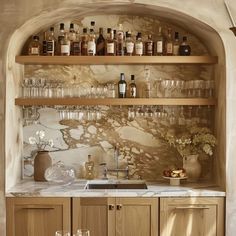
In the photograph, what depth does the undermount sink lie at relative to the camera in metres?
4.14

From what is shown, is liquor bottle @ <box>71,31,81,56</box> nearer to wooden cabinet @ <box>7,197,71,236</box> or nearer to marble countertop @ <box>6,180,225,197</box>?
marble countertop @ <box>6,180,225,197</box>

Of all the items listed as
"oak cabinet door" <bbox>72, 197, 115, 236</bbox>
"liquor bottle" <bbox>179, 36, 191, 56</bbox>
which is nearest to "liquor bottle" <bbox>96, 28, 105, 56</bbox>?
"liquor bottle" <bbox>179, 36, 191, 56</bbox>

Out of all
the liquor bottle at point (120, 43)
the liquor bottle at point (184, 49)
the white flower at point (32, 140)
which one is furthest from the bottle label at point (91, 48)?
the white flower at point (32, 140)

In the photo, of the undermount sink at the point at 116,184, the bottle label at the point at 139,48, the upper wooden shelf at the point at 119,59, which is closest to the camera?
the upper wooden shelf at the point at 119,59

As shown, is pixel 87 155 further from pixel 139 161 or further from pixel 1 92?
pixel 1 92

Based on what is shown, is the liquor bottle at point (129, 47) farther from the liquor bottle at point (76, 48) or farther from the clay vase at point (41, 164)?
the clay vase at point (41, 164)

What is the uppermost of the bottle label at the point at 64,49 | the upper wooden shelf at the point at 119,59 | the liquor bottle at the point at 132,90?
the bottle label at the point at 64,49

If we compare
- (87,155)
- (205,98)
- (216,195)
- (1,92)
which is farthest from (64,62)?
(216,195)

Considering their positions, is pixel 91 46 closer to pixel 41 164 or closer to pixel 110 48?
pixel 110 48

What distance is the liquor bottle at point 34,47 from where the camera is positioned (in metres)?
4.07

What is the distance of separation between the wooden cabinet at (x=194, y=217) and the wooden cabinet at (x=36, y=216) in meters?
0.83

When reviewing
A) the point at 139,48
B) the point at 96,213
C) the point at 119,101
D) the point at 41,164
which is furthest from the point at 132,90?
the point at 96,213

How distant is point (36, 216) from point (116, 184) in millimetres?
831

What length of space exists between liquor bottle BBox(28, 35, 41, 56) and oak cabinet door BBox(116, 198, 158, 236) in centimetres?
151
